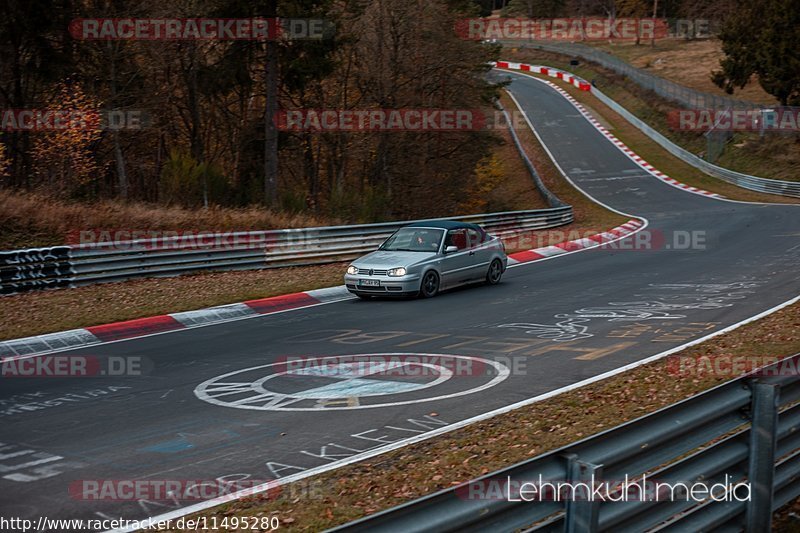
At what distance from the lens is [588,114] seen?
69.4 metres

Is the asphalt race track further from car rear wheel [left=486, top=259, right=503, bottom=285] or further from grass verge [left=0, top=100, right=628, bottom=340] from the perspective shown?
grass verge [left=0, top=100, right=628, bottom=340]

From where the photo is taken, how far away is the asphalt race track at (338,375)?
749cm

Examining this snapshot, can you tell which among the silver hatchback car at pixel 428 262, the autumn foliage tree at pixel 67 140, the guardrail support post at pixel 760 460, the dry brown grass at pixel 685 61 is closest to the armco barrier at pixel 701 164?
the dry brown grass at pixel 685 61

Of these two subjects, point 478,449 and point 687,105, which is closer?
point 478,449

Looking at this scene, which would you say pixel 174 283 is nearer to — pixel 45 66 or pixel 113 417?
pixel 113 417

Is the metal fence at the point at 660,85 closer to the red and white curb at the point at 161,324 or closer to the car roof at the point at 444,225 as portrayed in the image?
the car roof at the point at 444,225

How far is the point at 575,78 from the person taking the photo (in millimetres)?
85250

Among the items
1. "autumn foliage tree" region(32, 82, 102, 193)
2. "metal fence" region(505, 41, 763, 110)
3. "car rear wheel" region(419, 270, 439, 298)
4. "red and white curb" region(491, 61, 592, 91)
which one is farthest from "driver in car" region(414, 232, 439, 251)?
"red and white curb" region(491, 61, 592, 91)

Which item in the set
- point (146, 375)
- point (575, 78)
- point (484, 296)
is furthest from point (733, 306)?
point (575, 78)

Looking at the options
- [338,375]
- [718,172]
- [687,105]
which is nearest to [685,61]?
[687,105]

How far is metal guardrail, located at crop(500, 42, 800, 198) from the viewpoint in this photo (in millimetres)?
43625

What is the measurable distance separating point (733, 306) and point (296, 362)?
28.8 ft

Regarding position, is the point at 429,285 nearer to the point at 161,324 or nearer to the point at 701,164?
the point at 161,324

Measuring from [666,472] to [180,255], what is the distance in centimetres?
1655
